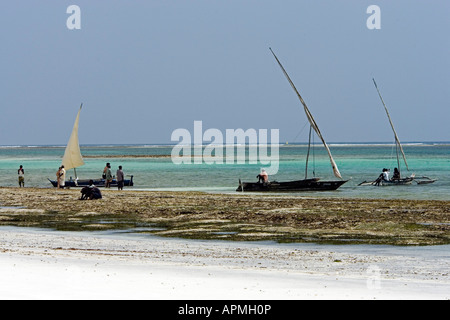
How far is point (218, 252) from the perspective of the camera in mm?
15656

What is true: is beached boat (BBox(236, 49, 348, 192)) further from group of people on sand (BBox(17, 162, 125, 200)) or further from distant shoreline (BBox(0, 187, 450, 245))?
distant shoreline (BBox(0, 187, 450, 245))

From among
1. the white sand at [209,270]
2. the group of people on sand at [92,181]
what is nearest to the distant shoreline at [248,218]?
the group of people on sand at [92,181]

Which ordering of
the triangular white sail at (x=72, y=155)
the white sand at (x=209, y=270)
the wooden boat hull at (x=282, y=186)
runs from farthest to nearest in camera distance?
the triangular white sail at (x=72, y=155), the wooden boat hull at (x=282, y=186), the white sand at (x=209, y=270)

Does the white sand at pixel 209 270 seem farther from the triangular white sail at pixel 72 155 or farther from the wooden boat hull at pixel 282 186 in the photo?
the triangular white sail at pixel 72 155

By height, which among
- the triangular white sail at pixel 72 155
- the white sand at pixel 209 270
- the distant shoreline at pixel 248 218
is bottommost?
the distant shoreline at pixel 248 218

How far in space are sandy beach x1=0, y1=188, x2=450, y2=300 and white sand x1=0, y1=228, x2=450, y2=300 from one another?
0.02 meters

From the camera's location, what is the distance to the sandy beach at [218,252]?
1048cm

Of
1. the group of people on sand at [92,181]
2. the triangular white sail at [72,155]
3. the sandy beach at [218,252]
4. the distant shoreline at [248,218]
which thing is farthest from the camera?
the triangular white sail at [72,155]

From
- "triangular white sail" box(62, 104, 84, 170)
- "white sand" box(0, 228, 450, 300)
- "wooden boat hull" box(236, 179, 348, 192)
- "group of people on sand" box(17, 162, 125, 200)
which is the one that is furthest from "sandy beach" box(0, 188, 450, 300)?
"triangular white sail" box(62, 104, 84, 170)

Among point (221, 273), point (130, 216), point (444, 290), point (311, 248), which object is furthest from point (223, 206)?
point (444, 290)

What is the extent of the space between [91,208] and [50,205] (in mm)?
2552

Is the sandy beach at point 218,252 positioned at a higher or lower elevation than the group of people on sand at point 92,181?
lower

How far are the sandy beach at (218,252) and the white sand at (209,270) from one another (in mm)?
19

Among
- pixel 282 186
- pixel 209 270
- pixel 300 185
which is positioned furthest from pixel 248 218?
pixel 300 185
